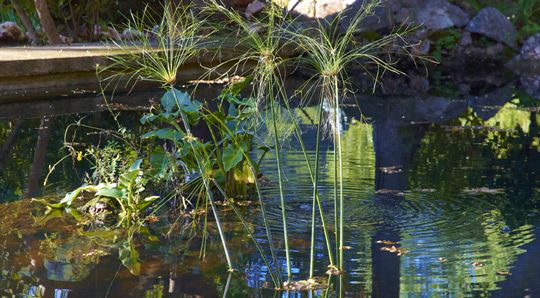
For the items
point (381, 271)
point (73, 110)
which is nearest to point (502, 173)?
point (381, 271)

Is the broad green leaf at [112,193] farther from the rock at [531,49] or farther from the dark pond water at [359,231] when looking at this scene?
the rock at [531,49]

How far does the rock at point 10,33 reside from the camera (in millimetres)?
13961

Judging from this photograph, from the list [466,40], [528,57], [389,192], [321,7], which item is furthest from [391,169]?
[528,57]

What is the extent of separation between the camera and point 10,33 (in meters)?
14.0

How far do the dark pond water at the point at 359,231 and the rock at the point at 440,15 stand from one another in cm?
701

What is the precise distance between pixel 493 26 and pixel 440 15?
84 cm

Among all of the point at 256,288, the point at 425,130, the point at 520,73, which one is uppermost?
the point at 520,73

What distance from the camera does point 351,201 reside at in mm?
5316

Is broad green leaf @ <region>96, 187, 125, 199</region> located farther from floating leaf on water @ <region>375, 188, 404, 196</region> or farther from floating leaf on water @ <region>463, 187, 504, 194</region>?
floating leaf on water @ <region>463, 187, 504, 194</region>

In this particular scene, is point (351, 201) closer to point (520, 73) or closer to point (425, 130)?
point (425, 130)

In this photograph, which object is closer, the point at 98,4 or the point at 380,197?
the point at 380,197

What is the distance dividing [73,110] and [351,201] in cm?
409

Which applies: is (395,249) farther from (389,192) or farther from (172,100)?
(172,100)

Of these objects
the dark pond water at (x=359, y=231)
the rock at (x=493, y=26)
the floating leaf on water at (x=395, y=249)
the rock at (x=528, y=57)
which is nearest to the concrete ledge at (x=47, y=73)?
the dark pond water at (x=359, y=231)
